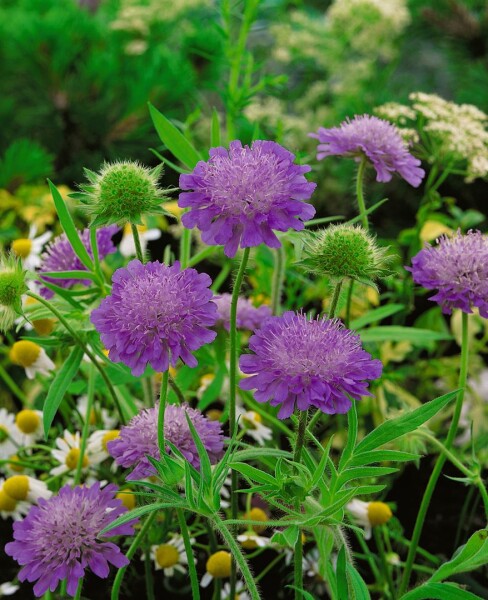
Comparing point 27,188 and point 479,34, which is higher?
point 479,34

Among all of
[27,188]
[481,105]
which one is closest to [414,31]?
[481,105]

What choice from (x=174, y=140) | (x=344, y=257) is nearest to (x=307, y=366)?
(x=344, y=257)

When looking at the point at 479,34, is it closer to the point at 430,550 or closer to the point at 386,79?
the point at 386,79

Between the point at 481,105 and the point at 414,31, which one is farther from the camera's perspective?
the point at 414,31

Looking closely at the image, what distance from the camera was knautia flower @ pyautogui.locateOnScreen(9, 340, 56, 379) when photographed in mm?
836

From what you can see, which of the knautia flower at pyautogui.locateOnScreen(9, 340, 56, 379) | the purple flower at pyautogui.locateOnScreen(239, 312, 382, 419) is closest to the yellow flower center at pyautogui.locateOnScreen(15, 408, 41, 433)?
the knautia flower at pyautogui.locateOnScreen(9, 340, 56, 379)

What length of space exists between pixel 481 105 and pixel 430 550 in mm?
901

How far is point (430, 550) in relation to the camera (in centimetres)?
97

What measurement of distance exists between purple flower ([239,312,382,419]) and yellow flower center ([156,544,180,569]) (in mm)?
327

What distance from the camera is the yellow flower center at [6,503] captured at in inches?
32.0

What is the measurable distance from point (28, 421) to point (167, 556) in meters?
0.24

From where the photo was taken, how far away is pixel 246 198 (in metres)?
0.53

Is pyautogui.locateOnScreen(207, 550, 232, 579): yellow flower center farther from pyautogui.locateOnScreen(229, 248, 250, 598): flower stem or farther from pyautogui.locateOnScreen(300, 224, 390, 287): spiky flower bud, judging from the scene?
pyautogui.locateOnScreen(300, 224, 390, 287): spiky flower bud

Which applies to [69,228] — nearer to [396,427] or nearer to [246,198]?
[246,198]
